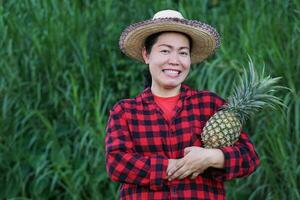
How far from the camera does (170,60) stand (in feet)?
10.1

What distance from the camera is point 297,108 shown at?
494cm

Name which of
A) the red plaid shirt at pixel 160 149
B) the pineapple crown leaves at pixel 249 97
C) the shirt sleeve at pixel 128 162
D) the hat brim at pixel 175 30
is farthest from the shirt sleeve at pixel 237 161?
the hat brim at pixel 175 30

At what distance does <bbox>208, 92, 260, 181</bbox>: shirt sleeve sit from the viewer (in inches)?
116

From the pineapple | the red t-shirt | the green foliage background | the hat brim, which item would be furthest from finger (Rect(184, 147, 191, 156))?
the green foliage background

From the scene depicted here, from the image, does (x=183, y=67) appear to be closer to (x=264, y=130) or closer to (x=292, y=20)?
(x=264, y=130)

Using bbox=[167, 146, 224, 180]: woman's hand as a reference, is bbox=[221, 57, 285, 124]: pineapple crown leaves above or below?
above

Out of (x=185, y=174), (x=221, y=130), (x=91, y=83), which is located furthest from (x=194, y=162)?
(x=91, y=83)

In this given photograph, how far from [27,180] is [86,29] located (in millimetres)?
1575

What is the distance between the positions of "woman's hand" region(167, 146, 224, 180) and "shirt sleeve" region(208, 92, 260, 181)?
0.10 feet

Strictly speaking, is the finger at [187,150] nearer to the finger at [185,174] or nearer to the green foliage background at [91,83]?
the finger at [185,174]

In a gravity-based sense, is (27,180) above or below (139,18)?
below

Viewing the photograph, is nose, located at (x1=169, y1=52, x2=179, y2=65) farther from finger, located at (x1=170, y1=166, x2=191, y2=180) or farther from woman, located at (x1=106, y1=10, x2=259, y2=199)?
finger, located at (x1=170, y1=166, x2=191, y2=180)

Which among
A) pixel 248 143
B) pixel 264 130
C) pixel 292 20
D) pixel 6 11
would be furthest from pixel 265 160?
pixel 6 11

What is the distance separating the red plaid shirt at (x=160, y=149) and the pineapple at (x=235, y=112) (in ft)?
0.18
